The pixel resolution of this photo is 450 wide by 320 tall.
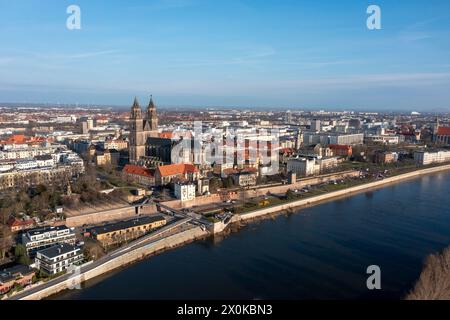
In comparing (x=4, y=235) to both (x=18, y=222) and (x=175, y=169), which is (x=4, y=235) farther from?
(x=175, y=169)

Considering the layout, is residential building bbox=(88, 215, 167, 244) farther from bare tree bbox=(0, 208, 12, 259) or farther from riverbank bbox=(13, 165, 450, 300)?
bare tree bbox=(0, 208, 12, 259)

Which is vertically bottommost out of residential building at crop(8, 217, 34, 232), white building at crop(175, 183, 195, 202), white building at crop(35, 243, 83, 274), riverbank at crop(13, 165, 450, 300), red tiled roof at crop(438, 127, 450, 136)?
riverbank at crop(13, 165, 450, 300)

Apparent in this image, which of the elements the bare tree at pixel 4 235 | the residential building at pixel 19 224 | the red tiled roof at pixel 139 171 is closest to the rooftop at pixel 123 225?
the residential building at pixel 19 224

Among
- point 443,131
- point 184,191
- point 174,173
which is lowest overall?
point 184,191

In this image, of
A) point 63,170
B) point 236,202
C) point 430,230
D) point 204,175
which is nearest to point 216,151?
point 204,175

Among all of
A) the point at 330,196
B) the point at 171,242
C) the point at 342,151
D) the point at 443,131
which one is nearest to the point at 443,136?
the point at 443,131

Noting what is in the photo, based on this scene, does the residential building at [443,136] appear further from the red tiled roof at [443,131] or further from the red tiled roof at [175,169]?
the red tiled roof at [175,169]

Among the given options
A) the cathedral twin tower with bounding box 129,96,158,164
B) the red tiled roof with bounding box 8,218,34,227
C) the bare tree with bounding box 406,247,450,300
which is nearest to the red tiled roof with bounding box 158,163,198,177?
the cathedral twin tower with bounding box 129,96,158,164
